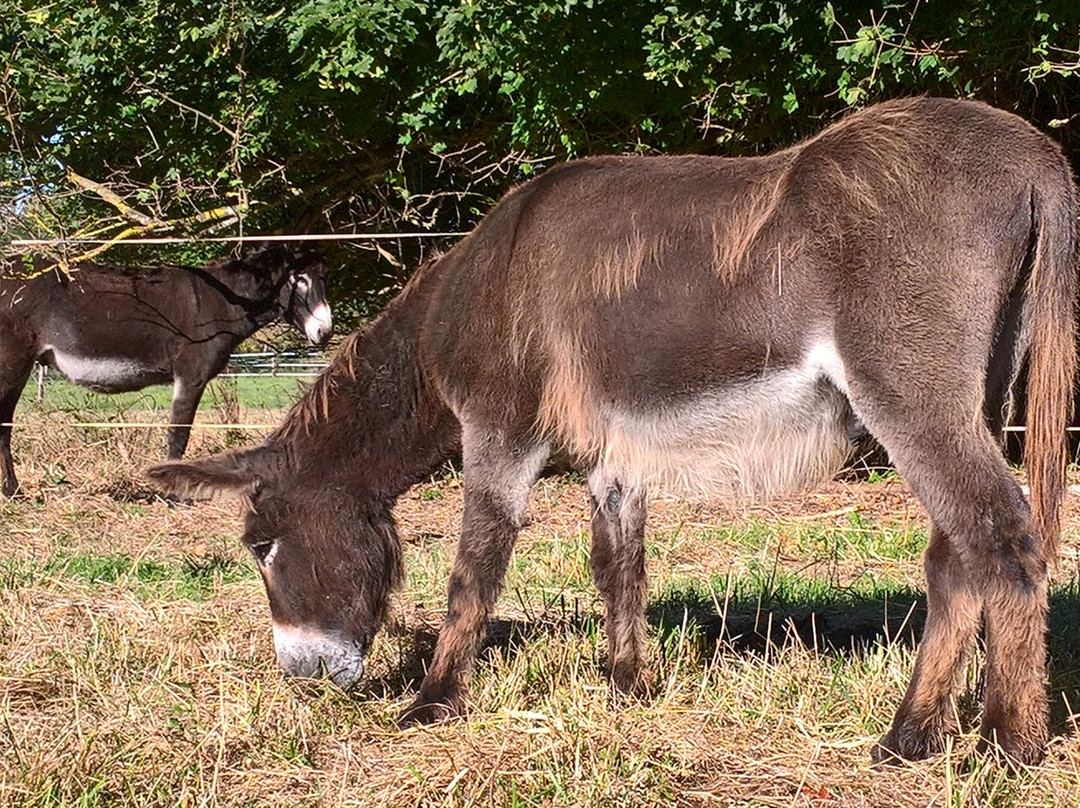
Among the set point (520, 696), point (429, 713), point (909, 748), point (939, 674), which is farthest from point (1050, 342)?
point (429, 713)

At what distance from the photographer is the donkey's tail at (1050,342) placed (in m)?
3.02

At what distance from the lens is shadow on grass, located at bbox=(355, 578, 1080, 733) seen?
3.97 meters

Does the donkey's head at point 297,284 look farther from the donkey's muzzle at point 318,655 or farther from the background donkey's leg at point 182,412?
the donkey's muzzle at point 318,655

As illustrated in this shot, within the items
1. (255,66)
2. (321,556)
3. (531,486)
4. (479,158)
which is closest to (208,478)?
(321,556)

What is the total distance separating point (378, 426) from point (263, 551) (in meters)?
0.58

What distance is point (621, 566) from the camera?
401 cm

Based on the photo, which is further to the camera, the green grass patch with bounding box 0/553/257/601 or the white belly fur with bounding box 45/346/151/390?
the white belly fur with bounding box 45/346/151/390

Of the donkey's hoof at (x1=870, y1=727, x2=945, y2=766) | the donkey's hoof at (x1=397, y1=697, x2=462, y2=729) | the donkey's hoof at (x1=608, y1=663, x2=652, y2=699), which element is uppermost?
the donkey's hoof at (x1=870, y1=727, x2=945, y2=766)

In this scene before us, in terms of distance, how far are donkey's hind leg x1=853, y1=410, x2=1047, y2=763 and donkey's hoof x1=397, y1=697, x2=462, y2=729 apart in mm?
1520

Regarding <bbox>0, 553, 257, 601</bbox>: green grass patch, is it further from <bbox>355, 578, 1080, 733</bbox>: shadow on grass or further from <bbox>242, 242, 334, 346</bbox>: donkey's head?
<bbox>242, 242, 334, 346</bbox>: donkey's head

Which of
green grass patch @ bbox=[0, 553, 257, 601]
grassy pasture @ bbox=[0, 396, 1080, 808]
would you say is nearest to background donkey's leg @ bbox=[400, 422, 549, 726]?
grassy pasture @ bbox=[0, 396, 1080, 808]

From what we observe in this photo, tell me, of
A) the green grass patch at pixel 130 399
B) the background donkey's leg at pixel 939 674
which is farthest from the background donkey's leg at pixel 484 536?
the background donkey's leg at pixel 939 674

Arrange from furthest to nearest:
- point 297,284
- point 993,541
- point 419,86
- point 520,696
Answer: point 297,284 < point 419,86 < point 520,696 < point 993,541

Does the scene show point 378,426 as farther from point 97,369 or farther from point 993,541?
point 97,369
